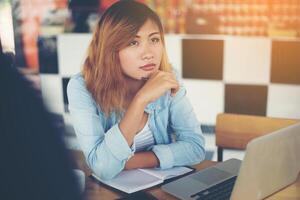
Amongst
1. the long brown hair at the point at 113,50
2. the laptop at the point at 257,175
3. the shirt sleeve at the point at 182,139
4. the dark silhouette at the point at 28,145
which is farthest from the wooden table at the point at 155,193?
the dark silhouette at the point at 28,145

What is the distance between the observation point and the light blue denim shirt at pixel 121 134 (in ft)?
3.76

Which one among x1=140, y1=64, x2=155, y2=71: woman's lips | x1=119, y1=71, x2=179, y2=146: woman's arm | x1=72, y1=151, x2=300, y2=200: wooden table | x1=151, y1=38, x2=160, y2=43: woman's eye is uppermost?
x1=151, y1=38, x2=160, y2=43: woman's eye

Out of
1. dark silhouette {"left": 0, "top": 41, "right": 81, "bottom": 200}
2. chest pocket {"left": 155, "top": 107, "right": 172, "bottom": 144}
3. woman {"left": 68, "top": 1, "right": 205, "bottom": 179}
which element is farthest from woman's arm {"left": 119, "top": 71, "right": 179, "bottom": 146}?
dark silhouette {"left": 0, "top": 41, "right": 81, "bottom": 200}

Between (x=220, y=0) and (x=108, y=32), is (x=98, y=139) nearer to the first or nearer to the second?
(x=108, y=32)

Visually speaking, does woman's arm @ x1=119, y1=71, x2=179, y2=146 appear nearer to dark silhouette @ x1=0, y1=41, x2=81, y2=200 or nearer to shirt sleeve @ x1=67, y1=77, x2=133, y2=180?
shirt sleeve @ x1=67, y1=77, x2=133, y2=180

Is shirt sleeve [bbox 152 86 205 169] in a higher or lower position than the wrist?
lower

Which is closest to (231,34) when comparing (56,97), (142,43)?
(142,43)

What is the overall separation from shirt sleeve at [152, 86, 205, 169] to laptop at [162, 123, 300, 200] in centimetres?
10

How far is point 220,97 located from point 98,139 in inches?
17.8

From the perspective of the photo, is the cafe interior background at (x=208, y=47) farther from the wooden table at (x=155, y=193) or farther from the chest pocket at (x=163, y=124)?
the wooden table at (x=155, y=193)

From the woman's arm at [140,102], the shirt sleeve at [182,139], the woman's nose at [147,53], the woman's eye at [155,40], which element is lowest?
the shirt sleeve at [182,139]

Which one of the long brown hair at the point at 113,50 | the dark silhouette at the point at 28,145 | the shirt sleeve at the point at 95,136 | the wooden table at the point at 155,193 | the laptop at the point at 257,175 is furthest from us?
the long brown hair at the point at 113,50

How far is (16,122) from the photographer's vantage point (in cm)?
44

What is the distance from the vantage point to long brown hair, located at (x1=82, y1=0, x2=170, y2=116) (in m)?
1.25
